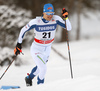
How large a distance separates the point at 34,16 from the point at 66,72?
19.9 feet

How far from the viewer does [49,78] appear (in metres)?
5.96

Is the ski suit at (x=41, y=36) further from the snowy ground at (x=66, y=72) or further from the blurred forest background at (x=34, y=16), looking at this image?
the blurred forest background at (x=34, y=16)

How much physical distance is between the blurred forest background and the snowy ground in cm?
106

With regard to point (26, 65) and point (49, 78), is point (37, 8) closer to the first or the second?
point (26, 65)

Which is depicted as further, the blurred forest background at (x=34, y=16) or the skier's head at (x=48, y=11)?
the blurred forest background at (x=34, y=16)

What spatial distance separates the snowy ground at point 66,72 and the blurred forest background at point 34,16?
1.06 m

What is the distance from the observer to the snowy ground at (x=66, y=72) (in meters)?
3.17

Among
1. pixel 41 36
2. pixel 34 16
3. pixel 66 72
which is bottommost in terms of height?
pixel 66 72

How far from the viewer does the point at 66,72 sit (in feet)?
21.2

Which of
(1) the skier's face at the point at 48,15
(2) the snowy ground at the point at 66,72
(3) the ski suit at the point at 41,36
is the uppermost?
(1) the skier's face at the point at 48,15

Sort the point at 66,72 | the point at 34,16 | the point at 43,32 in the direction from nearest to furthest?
1. the point at 43,32
2. the point at 66,72
3. the point at 34,16

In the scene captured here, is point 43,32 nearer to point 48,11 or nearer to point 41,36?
point 41,36

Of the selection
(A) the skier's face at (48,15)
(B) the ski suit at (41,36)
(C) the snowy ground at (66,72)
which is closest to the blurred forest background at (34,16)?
(C) the snowy ground at (66,72)

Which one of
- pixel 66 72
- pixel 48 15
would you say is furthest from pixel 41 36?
pixel 66 72
